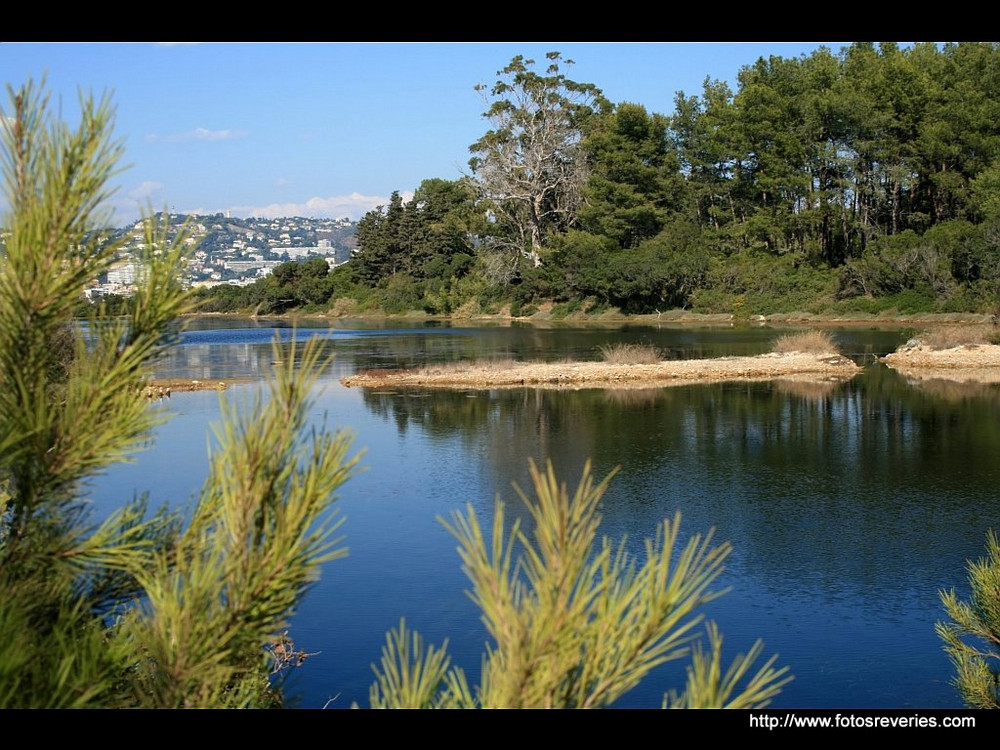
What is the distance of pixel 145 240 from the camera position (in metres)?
2.19

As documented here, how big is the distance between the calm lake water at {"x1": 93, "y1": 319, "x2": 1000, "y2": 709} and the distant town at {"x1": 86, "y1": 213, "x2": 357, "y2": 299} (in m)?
0.35

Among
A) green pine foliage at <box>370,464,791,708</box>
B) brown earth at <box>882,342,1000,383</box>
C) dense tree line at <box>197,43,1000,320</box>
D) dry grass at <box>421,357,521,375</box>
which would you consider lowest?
brown earth at <box>882,342,1000,383</box>

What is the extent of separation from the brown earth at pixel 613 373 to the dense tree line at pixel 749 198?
1294 cm

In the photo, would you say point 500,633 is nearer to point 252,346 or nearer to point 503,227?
point 252,346

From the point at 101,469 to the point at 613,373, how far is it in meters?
24.5

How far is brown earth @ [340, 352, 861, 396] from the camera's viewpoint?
25.7m

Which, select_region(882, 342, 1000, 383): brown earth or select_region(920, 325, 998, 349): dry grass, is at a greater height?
select_region(920, 325, 998, 349): dry grass

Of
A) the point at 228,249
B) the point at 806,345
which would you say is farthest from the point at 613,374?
the point at 228,249

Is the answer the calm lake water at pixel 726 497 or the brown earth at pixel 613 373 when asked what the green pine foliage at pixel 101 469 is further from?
the brown earth at pixel 613 373

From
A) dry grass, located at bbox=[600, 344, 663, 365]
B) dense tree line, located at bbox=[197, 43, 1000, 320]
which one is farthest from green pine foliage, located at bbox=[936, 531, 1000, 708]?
dense tree line, located at bbox=[197, 43, 1000, 320]

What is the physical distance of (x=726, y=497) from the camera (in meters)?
13.5

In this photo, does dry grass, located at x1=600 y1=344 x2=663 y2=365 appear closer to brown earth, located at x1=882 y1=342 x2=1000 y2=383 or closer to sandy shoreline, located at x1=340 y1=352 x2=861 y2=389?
sandy shoreline, located at x1=340 y1=352 x2=861 y2=389

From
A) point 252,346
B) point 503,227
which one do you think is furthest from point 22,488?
point 503,227

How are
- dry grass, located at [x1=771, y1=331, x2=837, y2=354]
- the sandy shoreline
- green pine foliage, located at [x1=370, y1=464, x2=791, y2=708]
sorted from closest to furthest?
green pine foliage, located at [x1=370, y1=464, x2=791, y2=708]
the sandy shoreline
dry grass, located at [x1=771, y1=331, x2=837, y2=354]
